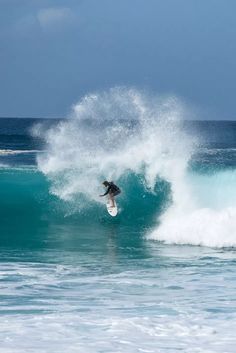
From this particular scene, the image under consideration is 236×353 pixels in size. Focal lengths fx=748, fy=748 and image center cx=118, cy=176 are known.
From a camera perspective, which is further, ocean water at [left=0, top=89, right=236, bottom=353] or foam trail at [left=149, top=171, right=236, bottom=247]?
foam trail at [left=149, top=171, right=236, bottom=247]

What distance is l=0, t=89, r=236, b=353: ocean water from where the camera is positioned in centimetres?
917

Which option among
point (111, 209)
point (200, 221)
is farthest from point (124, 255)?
point (111, 209)

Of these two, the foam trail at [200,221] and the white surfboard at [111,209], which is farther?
the white surfboard at [111,209]

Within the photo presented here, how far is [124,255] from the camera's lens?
14.7 metres

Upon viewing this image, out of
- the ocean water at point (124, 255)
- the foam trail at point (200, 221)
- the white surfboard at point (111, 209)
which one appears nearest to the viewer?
the ocean water at point (124, 255)

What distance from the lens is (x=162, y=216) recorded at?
19156 millimetres

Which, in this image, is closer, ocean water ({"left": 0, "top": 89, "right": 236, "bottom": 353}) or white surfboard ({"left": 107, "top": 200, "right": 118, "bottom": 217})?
ocean water ({"left": 0, "top": 89, "right": 236, "bottom": 353})

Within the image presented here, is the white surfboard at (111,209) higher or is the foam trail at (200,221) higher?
the white surfboard at (111,209)

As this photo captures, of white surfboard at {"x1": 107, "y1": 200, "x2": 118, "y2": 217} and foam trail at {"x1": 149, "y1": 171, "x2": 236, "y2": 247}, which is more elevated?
white surfboard at {"x1": 107, "y1": 200, "x2": 118, "y2": 217}

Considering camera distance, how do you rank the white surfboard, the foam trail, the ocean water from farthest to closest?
the white surfboard, the foam trail, the ocean water

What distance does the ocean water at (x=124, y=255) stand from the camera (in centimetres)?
917

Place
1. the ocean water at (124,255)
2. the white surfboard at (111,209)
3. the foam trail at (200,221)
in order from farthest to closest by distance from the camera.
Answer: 1. the white surfboard at (111,209)
2. the foam trail at (200,221)
3. the ocean water at (124,255)

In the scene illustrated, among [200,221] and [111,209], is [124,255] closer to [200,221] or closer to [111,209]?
[200,221]

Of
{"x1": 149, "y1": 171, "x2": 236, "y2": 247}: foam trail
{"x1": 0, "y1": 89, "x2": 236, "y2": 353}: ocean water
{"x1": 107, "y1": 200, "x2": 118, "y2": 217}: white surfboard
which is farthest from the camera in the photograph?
{"x1": 107, "y1": 200, "x2": 118, "y2": 217}: white surfboard
